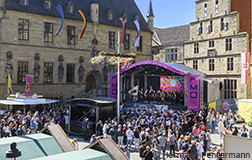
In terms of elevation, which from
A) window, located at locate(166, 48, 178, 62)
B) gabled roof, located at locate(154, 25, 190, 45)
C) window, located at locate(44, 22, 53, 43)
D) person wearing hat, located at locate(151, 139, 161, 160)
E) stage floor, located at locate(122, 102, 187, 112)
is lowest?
person wearing hat, located at locate(151, 139, 161, 160)

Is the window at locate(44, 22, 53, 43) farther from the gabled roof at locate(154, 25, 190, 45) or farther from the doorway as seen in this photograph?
the gabled roof at locate(154, 25, 190, 45)

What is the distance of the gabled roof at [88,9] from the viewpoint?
25812 mm

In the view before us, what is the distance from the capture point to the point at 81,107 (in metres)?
18.4

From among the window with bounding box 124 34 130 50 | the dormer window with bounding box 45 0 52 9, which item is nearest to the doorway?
the window with bounding box 124 34 130 50

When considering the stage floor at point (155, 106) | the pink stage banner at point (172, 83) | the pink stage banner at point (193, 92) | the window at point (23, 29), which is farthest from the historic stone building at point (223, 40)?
the window at point (23, 29)

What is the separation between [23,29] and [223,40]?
22.3 m

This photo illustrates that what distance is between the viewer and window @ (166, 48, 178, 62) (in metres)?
36.1

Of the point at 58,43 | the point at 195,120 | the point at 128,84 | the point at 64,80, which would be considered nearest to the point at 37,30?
the point at 58,43

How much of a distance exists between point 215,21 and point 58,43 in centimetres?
1877

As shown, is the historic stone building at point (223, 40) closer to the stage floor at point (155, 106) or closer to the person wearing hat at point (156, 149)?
the stage floor at point (155, 106)

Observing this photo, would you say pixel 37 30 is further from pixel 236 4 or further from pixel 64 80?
pixel 236 4

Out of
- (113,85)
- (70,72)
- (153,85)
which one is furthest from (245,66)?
(70,72)

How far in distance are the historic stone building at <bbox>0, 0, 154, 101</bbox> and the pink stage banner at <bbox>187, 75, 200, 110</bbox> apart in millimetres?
11460

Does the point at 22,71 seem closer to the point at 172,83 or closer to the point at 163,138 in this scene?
the point at 172,83
